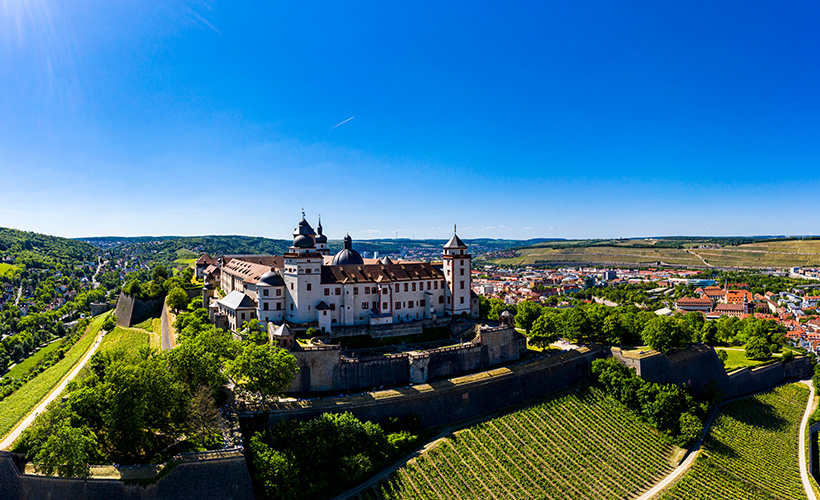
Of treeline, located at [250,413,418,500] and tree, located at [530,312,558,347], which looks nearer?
treeline, located at [250,413,418,500]

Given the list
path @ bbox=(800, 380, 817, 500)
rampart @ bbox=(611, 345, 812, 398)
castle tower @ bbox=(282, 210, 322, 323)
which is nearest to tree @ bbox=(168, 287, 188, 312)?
castle tower @ bbox=(282, 210, 322, 323)

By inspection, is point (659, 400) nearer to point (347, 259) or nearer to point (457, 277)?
point (457, 277)

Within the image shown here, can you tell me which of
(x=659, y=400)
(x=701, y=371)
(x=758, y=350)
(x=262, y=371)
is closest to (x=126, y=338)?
(x=262, y=371)

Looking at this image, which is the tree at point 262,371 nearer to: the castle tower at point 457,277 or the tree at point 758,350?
the castle tower at point 457,277

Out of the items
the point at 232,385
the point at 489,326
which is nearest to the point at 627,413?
the point at 489,326

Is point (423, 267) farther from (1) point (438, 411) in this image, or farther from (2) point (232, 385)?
(2) point (232, 385)

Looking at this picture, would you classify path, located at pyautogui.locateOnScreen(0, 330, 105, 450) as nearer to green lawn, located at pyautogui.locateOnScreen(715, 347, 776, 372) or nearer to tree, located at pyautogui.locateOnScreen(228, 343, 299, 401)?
tree, located at pyautogui.locateOnScreen(228, 343, 299, 401)
